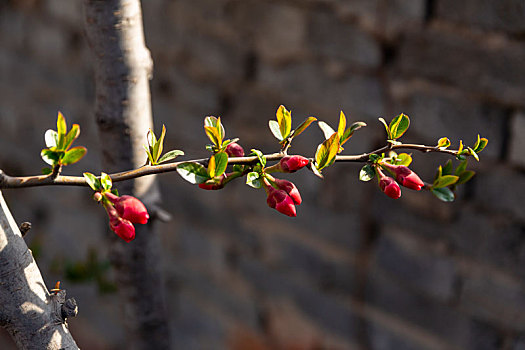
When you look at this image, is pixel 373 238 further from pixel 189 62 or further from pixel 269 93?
pixel 189 62

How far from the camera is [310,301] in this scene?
1.98m

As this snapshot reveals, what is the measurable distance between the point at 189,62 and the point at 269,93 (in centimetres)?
35

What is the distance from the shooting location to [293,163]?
615 mm

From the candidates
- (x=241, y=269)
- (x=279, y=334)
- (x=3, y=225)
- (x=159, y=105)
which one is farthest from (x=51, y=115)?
(x=3, y=225)

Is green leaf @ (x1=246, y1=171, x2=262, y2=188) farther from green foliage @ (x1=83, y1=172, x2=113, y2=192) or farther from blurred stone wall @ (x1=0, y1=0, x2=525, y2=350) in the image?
blurred stone wall @ (x1=0, y1=0, x2=525, y2=350)

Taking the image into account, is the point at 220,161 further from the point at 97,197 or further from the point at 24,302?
the point at 24,302

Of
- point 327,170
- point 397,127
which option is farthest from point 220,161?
point 327,170

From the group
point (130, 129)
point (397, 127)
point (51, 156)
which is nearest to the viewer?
point (51, 156)

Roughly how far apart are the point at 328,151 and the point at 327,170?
116cm

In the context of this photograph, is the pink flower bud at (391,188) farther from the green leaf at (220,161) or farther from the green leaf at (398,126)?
the green leaf at (220,161)

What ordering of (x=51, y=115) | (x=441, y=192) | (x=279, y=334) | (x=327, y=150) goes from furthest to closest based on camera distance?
(x=51, y=115) → (x=279, y=334) → (x=441, y=192) → (x=327, y=150)

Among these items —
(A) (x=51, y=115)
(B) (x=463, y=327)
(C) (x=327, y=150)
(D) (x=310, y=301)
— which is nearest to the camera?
(C) (x=327, y=150)

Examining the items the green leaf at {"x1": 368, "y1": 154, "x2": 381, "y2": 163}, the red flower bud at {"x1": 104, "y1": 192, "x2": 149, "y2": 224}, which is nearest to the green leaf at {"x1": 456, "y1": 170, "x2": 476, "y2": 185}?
the green leaf at {"x1": 368, "y1": 154, "x2": 381, "y2": 163}

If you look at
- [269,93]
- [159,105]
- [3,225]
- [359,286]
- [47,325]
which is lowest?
[359,286]
